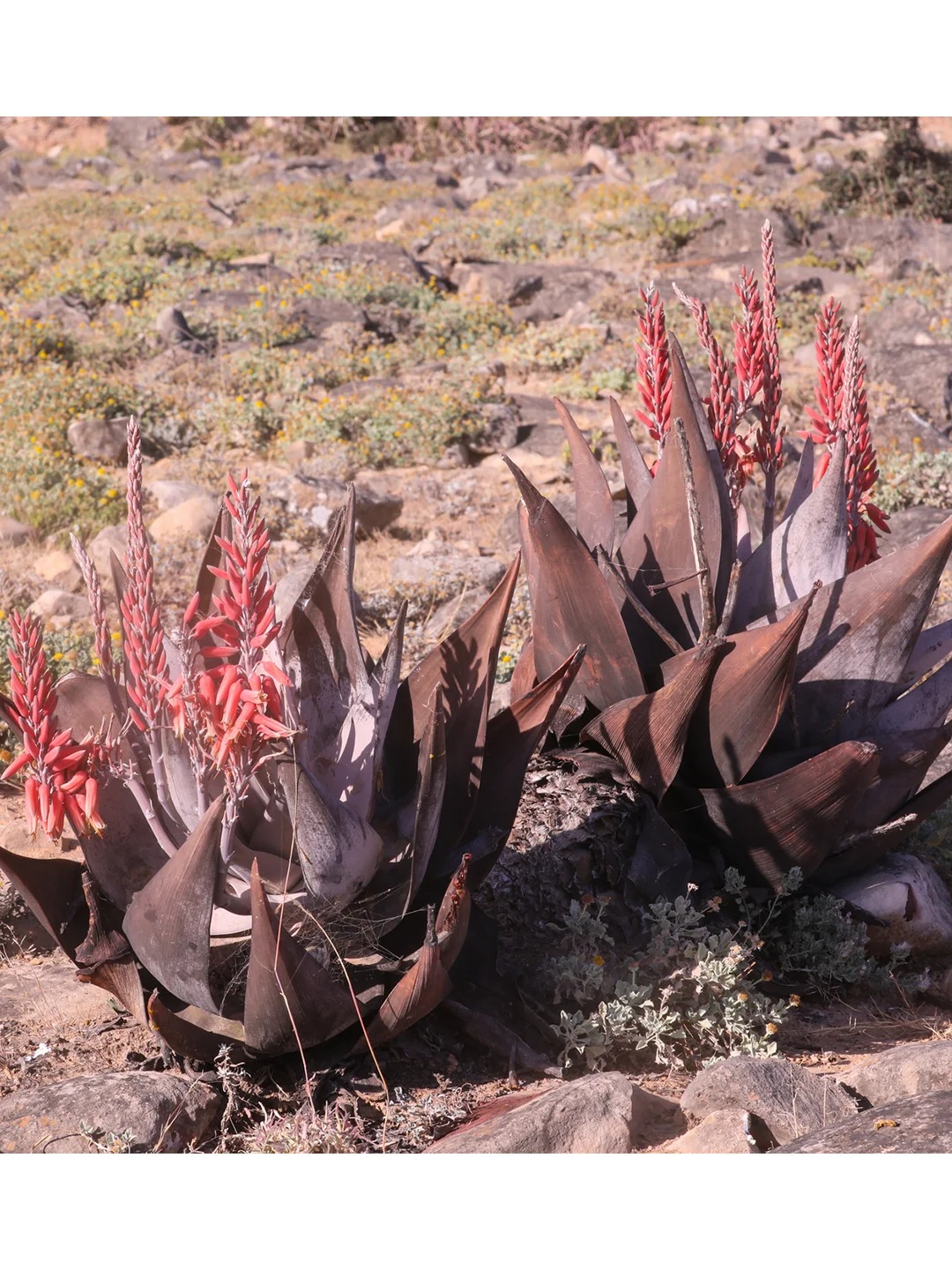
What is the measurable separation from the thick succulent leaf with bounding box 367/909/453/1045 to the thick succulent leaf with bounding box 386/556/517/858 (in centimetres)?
36

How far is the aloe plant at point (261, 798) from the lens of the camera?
2.24 meters

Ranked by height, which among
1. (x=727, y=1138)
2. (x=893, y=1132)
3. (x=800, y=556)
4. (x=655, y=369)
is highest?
(x=655, y=369)

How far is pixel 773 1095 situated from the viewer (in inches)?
102

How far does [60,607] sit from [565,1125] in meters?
4.69

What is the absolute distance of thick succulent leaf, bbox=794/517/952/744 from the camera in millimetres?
2998

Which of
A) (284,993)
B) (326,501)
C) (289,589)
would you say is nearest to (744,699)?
(284,993)

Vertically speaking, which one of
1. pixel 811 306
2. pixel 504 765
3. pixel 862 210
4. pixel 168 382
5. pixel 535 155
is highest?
pixel 535 155

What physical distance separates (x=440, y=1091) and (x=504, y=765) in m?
0.77

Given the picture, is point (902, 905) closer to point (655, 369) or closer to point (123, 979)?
point (655, 369)

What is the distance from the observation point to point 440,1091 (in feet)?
8.94

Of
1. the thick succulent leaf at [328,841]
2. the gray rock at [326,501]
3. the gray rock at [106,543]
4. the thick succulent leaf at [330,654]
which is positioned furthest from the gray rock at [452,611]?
the thick succulent leaf at [328,841]

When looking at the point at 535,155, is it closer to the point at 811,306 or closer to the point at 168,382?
the point at 811,306

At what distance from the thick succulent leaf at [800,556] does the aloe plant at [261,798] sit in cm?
81

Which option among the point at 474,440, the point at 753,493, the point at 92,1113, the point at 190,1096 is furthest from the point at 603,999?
the point at 474,440
